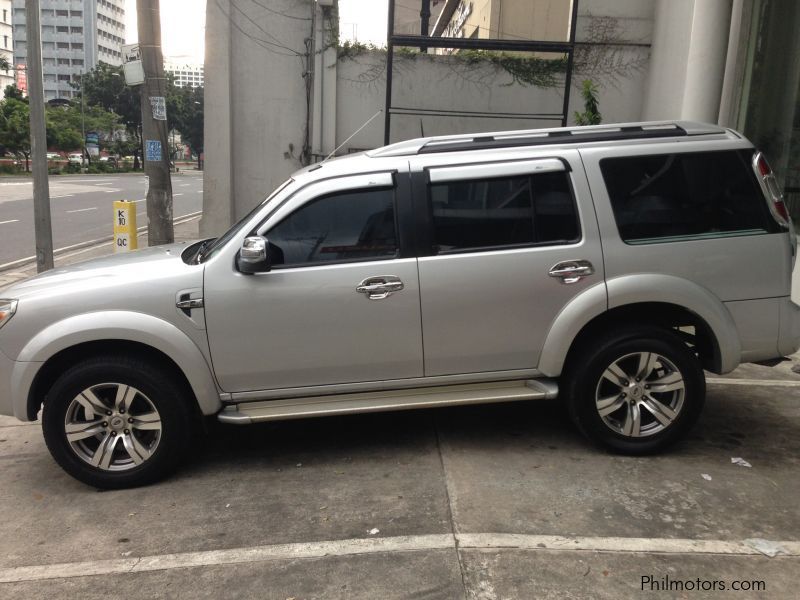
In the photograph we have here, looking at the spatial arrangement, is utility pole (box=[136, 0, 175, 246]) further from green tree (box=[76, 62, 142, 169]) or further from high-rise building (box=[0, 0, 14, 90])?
high-rise building (box=[0, 0, 14, 90])

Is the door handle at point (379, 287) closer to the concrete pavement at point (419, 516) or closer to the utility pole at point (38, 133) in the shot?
the concrete pavement at point (419, 516)

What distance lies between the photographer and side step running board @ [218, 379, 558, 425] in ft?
13.6

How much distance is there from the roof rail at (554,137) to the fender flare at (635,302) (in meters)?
0.92

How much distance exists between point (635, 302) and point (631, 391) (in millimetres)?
557

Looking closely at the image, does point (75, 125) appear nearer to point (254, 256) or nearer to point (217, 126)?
point (217, 126)

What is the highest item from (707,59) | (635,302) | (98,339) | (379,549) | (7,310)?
(707,59)

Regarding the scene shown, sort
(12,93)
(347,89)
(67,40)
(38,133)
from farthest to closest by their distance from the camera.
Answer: (67,40) < (12,93) < (347,89) < (38,133)

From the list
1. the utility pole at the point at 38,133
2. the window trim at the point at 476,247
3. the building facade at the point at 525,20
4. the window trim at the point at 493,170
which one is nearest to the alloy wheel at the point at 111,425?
the window trim at the point at 476,247

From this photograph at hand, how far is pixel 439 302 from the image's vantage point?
4.17 metres

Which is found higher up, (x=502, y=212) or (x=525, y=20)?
(x=525, y=20)

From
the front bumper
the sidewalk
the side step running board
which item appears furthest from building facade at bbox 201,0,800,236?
the front bumper

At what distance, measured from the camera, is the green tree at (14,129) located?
49469mm

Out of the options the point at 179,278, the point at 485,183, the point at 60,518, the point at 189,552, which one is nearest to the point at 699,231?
the point at 485,183

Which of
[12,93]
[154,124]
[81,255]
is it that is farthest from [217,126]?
[12,93]
